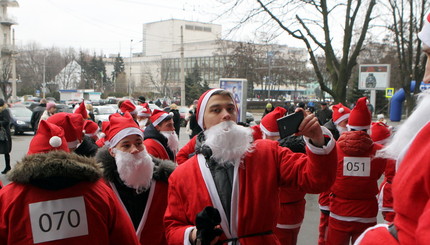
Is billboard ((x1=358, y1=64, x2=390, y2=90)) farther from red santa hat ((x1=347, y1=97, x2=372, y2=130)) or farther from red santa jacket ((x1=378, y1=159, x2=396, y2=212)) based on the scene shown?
red santa hat ((x1=347, y1=97, x2=372, y2=130))

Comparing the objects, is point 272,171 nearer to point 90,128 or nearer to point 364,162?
point 364,162

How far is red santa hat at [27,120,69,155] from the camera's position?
259cm

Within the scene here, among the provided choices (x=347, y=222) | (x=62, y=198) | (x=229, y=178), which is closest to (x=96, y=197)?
(x=62, y=198)

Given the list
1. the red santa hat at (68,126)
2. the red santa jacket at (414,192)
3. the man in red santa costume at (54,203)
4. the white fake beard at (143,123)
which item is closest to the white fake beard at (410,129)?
the red santa jacket at (414,192)

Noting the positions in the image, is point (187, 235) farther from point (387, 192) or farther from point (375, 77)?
point (375, 77)

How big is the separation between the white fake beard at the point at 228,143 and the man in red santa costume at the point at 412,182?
109 centimetres

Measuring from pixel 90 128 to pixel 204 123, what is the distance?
4588mm

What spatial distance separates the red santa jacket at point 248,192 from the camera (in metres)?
2.46

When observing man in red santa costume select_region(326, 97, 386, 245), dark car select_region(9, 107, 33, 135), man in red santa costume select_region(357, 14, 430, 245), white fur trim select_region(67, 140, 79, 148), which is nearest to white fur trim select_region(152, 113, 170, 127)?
white fur trim select_region(67, 140, 79, 148)

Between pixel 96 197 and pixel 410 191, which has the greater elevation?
pixel 410 191

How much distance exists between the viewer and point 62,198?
214cm

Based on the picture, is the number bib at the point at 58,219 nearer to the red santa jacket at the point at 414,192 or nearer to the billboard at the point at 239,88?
the red santa jacket at the point at 414,192

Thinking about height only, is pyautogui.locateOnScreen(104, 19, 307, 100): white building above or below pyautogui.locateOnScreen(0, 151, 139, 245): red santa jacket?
above

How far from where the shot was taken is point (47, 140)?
2631 mm
